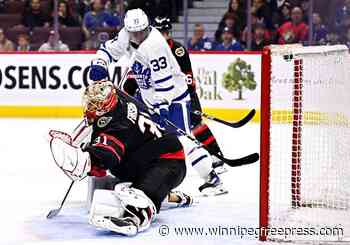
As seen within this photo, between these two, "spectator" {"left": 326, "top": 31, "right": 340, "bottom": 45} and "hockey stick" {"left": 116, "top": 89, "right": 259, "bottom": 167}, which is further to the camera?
"spectator" {"left": 326, "top": 31, "right": 340, "bottom": 45}

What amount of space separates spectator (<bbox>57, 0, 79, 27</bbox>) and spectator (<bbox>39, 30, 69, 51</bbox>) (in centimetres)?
23

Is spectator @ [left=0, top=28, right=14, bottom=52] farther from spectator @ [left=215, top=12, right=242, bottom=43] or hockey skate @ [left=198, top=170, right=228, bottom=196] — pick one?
hockey skate @ [left=198, top=170, right=228, bottom=196]

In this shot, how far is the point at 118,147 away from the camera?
13.9ft

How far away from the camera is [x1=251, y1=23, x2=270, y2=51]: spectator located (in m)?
9.59

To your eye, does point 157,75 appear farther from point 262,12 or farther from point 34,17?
point 34,17

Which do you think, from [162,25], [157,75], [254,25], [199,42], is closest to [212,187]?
[157,75]

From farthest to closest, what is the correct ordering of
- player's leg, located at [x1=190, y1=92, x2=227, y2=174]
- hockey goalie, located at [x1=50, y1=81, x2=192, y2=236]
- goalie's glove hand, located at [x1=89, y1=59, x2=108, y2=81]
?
1. player's leg, located at [x1=190, y1=92, x2=227, y2=174]
2. goalie's glove hand, located at [x1=89, y1=59, x2=108, y2=81]
3. hockey goalie, located at [x1=50, y1=81, x2=192, y2=236]

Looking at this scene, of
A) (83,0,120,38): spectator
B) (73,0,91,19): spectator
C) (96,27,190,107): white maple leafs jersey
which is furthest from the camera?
(73,0,91,19): spectator

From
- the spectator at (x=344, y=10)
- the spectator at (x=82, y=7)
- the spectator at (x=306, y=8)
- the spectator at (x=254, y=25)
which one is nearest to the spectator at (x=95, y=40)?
the spectator at (x=82, y=7)

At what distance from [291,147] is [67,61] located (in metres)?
5.41

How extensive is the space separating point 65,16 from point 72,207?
540 cm

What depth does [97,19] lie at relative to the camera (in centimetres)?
1008

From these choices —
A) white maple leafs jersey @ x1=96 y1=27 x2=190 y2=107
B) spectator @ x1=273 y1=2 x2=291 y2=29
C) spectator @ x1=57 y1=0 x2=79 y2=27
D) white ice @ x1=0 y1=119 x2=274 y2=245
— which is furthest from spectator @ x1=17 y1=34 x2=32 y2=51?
white maple leafs jersey @ x1=96 y1=27 x2=190 y2=107

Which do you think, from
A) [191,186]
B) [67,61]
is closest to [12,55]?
[67,61]
